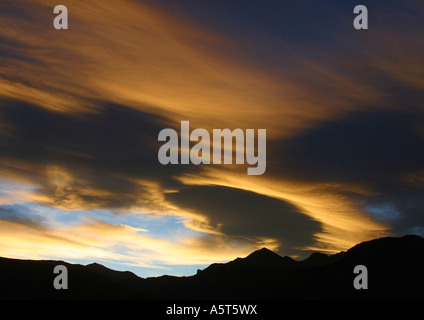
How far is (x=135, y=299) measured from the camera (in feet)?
526
